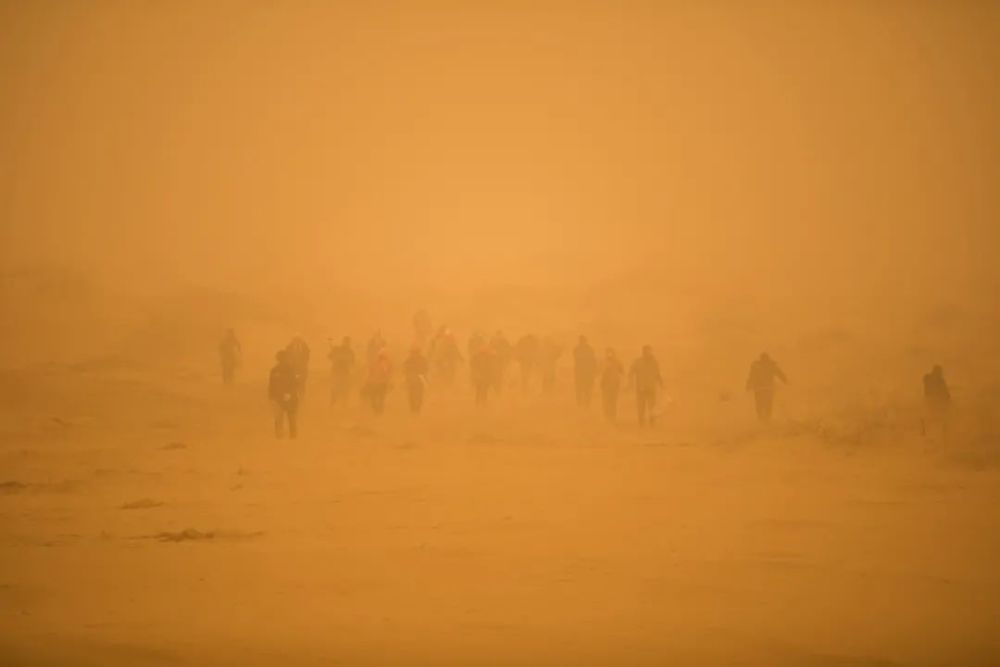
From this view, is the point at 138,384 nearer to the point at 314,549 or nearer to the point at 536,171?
the point at 314,549

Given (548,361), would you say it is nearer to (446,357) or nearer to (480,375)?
(446,357)

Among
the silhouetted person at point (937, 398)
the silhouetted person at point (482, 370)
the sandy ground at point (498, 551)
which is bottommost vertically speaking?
the sandy ground at point (498, 551)

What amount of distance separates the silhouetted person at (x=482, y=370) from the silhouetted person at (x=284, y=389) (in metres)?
5.19

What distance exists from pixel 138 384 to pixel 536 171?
164 metres

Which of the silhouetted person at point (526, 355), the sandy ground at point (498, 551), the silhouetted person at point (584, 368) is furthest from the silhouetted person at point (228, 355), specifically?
the silhouetted person at point (584, 368)

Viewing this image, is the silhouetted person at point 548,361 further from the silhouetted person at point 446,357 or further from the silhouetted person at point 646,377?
the silhouetted person at point 646,377

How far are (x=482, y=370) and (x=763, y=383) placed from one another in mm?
6331

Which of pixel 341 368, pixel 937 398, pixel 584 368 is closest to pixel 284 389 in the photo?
pixel 341 368

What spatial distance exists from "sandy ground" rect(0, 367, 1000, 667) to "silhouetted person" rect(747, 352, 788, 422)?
154 cm

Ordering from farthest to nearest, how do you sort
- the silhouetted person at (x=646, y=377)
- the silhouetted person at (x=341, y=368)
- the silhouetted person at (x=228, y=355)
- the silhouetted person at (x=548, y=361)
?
the silhouetted person at (x=548, y=361), the silhouetted person at (x=228, y=355), the silhouetted person at (x=341, y=368), the silhouetted person at (x=646, y=377)

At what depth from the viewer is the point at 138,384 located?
22.3 m

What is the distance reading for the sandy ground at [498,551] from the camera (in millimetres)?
7480

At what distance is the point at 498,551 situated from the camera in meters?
9.80

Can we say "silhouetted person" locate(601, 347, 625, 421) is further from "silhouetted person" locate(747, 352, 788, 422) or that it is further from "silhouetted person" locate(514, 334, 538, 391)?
"silhouetted person" locate(514, 334, 538, 391)
